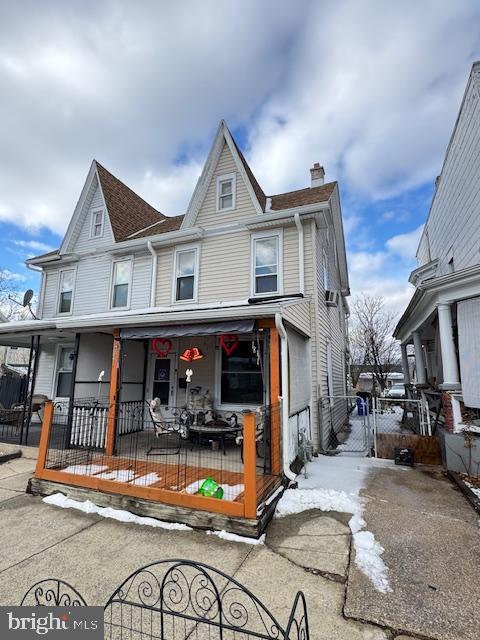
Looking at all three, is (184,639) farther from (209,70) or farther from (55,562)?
(209,70)

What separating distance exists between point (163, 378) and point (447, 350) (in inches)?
291

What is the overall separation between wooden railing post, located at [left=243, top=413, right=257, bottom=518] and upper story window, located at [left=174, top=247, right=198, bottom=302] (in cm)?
602

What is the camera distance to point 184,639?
239 centimetres

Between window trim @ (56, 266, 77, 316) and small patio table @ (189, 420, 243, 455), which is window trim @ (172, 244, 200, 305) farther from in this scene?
window trim @ (56, 266, 77, 316)

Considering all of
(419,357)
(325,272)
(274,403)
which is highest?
(325,272)

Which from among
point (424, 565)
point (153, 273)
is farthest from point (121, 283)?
point (424, 565)

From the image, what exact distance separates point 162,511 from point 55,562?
1.38m

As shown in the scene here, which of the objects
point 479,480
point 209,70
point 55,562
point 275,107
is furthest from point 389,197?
point 55,562

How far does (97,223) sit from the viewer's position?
11.9m

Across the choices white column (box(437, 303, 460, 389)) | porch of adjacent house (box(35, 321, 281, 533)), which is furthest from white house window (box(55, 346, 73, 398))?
white column (box(437, 303, 460, 389))

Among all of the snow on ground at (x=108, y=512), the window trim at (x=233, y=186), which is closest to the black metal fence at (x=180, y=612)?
the snow on ground at (x=108, y=512)

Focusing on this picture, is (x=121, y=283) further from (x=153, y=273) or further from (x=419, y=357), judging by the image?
(x=419, y=357)

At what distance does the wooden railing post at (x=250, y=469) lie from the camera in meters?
4.05

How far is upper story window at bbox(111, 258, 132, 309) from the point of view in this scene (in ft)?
35.6
